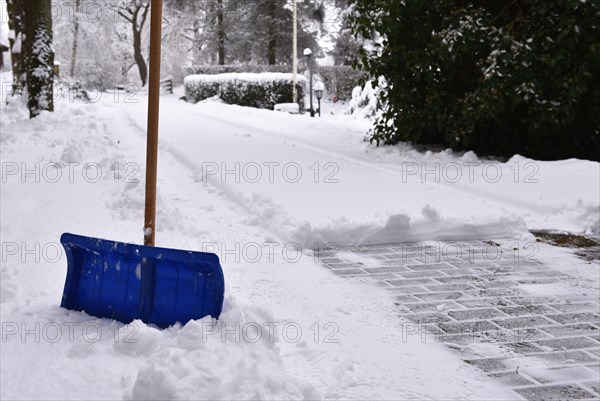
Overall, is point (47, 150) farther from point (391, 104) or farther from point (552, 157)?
point (552, 157)

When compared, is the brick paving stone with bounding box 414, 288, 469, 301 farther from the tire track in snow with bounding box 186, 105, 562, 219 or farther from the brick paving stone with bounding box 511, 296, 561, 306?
the tire track in snow with bounding box 186, 105, 562, 219

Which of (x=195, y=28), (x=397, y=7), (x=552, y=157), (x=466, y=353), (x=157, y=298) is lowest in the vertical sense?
(x=466, y=353)

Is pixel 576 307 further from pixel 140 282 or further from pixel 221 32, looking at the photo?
pixel 221 32

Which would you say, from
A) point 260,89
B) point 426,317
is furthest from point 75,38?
point 426,317

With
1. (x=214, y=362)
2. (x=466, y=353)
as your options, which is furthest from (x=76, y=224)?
(x=466, y=353)

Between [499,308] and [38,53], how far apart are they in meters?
Result: 11.2

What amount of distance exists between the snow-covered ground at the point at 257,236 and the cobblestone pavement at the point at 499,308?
166 millimetres

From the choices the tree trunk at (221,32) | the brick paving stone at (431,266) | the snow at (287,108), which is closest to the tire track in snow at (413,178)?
the brick paving stone at (431,266)

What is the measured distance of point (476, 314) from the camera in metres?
3.65

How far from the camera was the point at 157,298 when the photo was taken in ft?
10.2

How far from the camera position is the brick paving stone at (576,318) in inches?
140

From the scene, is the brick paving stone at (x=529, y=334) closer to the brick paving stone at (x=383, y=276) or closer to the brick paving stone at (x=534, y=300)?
the brick paving stone at (x=534, y=300)

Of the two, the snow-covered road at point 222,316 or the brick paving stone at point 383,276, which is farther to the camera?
the brick paving stone at point 383,276

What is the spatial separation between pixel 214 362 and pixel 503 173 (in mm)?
5904
